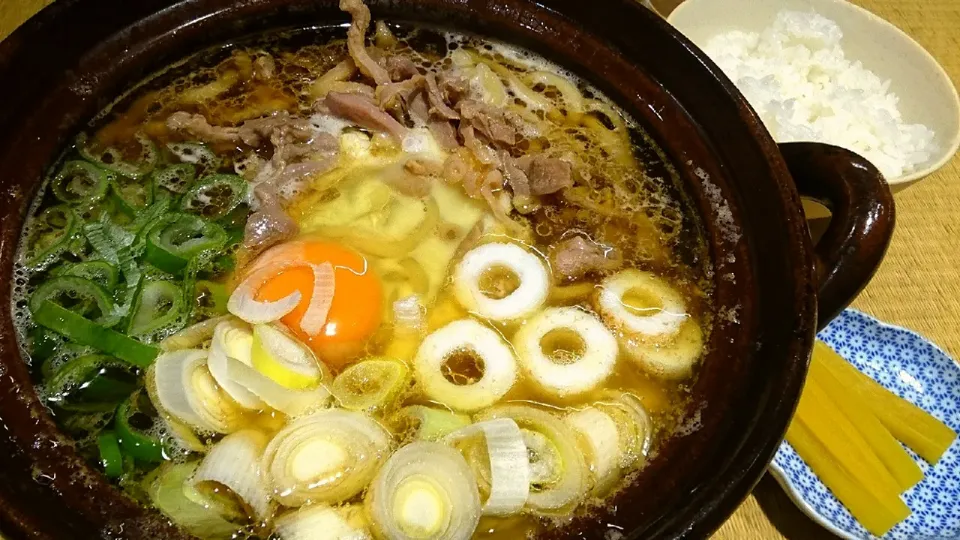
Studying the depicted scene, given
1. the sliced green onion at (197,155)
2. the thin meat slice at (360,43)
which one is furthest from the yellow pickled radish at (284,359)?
the thin meat slice at (360,43)

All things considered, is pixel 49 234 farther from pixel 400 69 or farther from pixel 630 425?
pixel 630 425

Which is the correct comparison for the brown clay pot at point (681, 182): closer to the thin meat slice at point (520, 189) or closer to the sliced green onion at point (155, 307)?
the sliced green onion at point (155, 307)

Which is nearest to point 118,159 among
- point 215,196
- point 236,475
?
point 215,196

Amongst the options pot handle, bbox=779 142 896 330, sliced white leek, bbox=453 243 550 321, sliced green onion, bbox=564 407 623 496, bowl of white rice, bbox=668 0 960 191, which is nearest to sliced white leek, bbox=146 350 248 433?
sliced white leek, bbox=453 243 550 321

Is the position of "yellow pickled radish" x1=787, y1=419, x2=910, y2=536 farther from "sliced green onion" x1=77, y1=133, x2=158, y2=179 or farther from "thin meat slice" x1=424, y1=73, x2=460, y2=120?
"sliced green onion" x1=77, y1=133, x2=158, y2=179

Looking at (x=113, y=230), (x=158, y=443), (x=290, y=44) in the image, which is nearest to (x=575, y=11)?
(x=290, y=44)

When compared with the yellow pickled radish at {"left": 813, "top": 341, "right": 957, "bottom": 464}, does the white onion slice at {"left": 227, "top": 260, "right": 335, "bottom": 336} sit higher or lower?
lower
